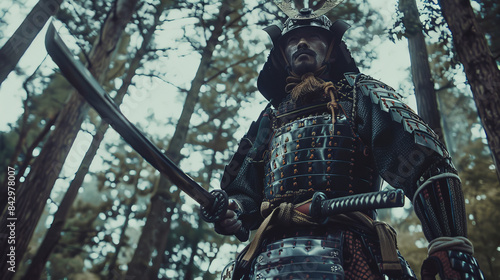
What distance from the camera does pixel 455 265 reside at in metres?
2.19

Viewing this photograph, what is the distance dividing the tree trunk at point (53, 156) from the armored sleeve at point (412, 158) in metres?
4.43

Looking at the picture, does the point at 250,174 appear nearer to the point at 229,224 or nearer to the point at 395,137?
the point at 229,224

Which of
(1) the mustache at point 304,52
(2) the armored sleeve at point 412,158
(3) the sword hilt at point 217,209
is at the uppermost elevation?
(1) the mustache at point 304,52

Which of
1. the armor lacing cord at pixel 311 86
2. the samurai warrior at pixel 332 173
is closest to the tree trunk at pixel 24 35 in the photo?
the samurai warrior at pixel 332 173

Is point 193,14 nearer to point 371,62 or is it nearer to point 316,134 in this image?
point 371,62

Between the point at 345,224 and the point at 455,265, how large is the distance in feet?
2.41

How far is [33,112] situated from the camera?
1199 centimetres

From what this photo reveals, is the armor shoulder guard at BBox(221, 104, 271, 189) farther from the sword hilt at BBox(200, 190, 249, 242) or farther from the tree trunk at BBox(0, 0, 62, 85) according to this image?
the tree trunk at BBox(0, 0, 62, 85)

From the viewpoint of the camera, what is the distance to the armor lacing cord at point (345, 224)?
2.46 meters

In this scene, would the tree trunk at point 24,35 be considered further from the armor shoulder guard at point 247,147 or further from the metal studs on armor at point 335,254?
the metal studs on armor at point 335,254

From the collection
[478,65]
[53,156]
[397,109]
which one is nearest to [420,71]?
[478,65]

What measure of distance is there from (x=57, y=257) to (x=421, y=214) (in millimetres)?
13832

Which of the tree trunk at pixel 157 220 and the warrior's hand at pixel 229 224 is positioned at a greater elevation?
the tree trunk at pixel 157 220

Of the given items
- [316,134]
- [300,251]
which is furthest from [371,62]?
[300,251]
